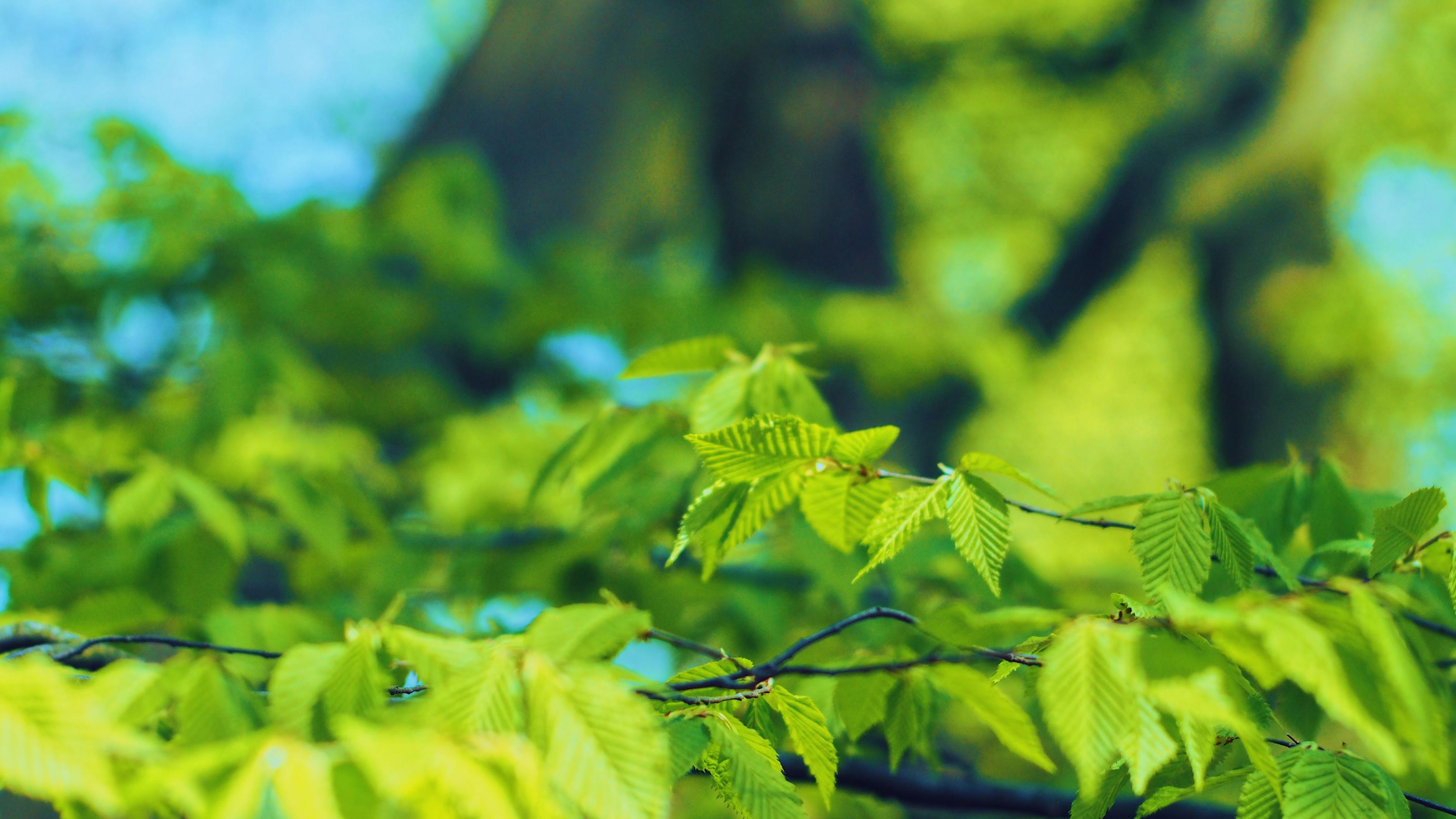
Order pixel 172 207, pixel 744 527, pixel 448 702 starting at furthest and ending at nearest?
pixel 172 207 → pixel 744 527 → pixel 448 702

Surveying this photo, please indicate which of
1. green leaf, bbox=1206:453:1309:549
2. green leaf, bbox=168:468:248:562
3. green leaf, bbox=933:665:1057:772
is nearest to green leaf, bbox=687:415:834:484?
green leaf, bbox=933:665:1057:772

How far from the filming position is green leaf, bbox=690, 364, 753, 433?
1129 mm

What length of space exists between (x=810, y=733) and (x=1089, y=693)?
0.91 feet

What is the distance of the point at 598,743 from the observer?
587 millimetres

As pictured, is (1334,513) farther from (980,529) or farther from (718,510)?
(718,510)

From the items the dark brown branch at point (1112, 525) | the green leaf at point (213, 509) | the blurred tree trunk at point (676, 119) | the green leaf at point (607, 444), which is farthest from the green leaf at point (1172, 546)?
the blurred tree trunk at point (676, 119)

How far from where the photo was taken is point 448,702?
2.01 feet

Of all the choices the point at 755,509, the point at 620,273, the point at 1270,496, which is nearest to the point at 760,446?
the point at 755,509

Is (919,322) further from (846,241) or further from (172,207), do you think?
(172,207)

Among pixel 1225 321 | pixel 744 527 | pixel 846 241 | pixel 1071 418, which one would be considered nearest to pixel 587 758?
pixel 744 527

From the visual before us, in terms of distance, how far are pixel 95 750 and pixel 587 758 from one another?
0.87 feet

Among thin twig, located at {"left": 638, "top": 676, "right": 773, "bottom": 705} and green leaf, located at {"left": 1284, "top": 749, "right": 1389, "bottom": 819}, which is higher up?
green leaf, located at {"left": 1284, "top": 749, "right": 1389, "bottom": 819}

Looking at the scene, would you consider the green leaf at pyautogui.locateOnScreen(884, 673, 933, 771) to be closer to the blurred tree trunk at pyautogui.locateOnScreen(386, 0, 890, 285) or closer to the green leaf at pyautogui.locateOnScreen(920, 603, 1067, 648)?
the green leaf at pyautogui.locateOnScreen(920, 603, 1067, 648)

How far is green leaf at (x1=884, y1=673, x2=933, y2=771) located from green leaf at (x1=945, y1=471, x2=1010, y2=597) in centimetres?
18
